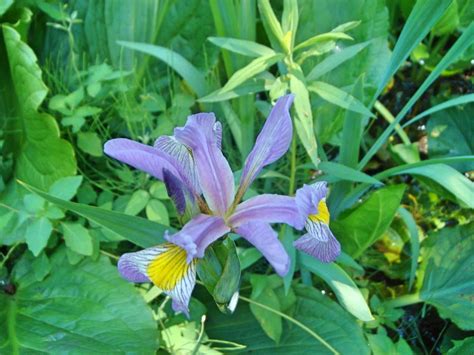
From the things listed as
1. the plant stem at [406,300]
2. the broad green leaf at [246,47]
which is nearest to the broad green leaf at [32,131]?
the broad green leaf at [246,47]

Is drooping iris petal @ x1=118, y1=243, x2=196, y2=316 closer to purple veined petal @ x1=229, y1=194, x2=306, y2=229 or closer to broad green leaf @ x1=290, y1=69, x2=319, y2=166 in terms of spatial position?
purple veined petal @ x1=229, y1=194, x2=306, y2=229

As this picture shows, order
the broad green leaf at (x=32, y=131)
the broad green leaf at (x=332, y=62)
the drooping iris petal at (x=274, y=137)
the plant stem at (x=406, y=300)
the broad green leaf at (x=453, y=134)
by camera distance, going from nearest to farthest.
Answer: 1. the drooping iris petal at (x=274, y=137)
2. the broad green leaf at (x=332, y=62)
3. the broad green leaf at (x=32, y=131)
4. the plant stem at (x=406, y=300)
5. the broad green leaf at (x=453, y=134)

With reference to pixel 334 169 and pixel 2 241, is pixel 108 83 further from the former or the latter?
pixel 334 169

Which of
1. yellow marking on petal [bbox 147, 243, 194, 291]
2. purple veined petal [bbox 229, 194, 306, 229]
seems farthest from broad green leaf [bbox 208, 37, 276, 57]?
yellow marking on petal [bbox 147, 243, 194, 291]

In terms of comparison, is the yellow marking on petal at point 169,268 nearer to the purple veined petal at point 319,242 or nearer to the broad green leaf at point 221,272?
the broad green leaf at point 221,272

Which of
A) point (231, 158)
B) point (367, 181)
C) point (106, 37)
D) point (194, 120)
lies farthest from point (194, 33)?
point (194, 120)
